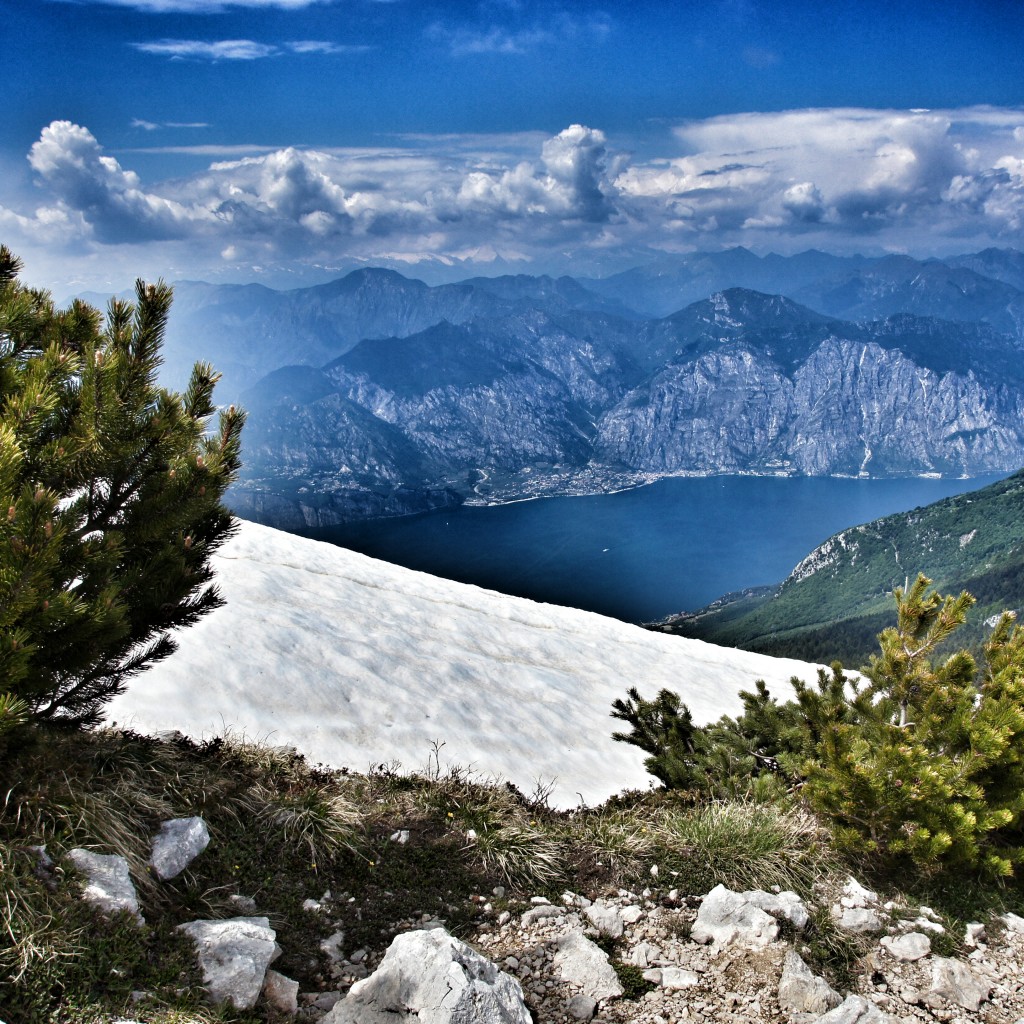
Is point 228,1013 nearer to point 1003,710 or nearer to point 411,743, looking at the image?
point 1003,710

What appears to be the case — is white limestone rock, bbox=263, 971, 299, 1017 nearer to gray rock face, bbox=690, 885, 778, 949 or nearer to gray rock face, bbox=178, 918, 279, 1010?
gray rock face, bbox=178, 918, 279, 1010

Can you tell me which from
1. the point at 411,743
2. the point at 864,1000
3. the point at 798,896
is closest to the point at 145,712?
the point at 411,743

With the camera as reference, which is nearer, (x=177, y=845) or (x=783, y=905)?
(x=177, y=845)

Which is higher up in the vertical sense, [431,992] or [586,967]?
[431,992]

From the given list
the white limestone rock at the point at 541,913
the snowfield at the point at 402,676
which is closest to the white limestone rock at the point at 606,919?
the white limestone rock at the point at 541,913

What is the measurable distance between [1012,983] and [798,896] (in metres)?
1.56

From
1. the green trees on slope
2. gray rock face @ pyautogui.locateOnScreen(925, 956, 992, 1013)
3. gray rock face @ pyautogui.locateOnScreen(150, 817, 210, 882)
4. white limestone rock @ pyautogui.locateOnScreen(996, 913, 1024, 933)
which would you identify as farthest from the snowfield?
gray rock face @ pyautogui.locateOnScreen(925, 956, 992, 1013)

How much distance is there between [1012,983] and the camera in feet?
18.5

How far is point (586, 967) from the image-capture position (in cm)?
516

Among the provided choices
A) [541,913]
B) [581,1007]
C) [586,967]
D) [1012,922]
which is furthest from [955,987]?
[541,913]

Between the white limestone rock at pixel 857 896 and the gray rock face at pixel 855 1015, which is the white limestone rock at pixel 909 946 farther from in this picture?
the gray rock face at pixel 855 1015

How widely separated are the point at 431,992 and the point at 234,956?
1.25m

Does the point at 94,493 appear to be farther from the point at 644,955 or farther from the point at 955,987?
the point at 955,987

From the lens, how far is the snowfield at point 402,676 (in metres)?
11.2
